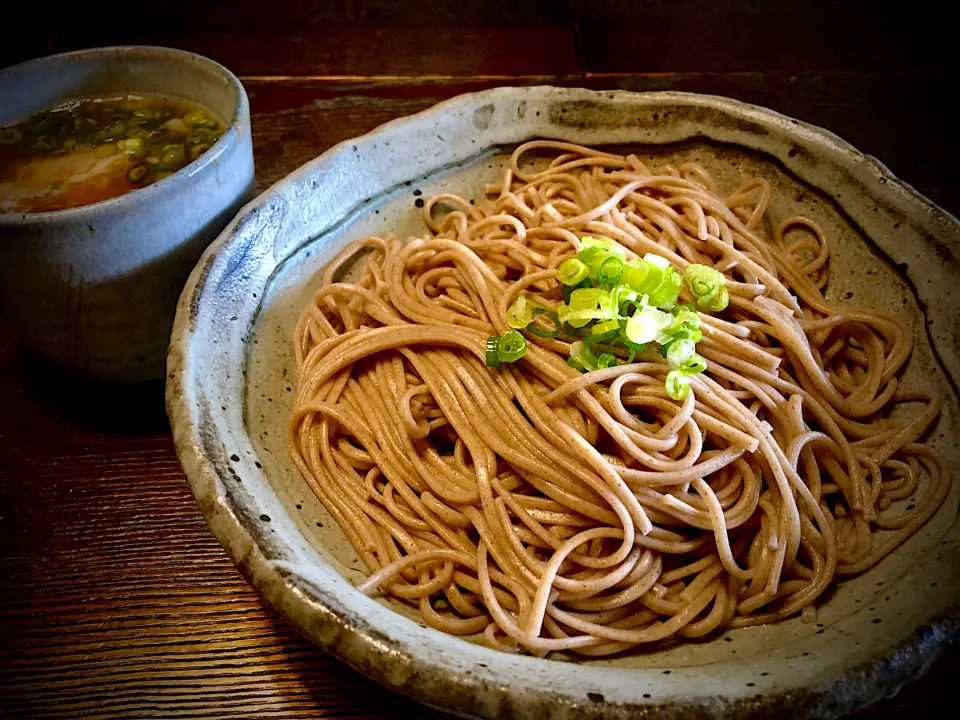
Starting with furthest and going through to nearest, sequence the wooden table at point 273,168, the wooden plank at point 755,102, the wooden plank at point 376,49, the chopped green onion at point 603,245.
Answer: the wooden plank at point 376,49, the wooden plank at point 755,102, the chopped green onion at point 603,245, the wooden table at point 273,168

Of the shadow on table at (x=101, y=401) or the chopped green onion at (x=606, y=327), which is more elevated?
the chopped green onion at (x=606, y=327)

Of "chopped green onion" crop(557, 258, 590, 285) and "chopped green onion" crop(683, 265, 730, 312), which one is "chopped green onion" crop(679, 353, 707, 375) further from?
"chopped green onion" crop(557, 258, 590, 285)

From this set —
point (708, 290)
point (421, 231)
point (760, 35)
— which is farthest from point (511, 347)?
point (760, 35)

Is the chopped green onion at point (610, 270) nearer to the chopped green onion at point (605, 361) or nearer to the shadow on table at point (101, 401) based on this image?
the chopped green onion at point (605, 361)

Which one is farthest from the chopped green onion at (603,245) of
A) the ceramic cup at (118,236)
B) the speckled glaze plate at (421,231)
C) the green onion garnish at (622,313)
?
the ceramic cup at (118,236)

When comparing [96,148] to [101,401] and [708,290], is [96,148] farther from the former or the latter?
[708,290]

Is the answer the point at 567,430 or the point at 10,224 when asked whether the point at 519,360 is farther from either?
the point at 10,224

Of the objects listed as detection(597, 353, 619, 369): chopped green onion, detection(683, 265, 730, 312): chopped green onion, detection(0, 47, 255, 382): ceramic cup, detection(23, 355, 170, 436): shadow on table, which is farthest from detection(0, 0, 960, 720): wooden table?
detection(683, 265, 730, 312): chopped green onion
